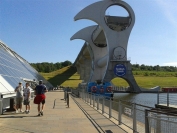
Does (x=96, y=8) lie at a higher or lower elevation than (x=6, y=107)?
higher

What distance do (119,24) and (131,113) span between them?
42683 mm

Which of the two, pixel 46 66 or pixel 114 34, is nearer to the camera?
pixel 114 34

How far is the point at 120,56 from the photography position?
47.4 metres

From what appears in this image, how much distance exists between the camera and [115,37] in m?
48.6

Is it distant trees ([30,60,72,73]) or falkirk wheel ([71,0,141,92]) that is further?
distant trees ([30,60,72,73])

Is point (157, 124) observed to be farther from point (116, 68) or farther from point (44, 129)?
point (116, 68)

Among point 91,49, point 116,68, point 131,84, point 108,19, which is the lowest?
point 131,84

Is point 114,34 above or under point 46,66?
above

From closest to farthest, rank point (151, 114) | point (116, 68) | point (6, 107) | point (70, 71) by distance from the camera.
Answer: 1. point (151, 114)
2. point (6, 107)
3. point (116, 68)
4. point (70, 71)

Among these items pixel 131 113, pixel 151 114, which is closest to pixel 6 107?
pixel 131 113

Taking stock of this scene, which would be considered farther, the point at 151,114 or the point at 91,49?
the point at 91,49

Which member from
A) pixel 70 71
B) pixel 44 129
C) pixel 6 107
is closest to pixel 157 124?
pixel 44 129

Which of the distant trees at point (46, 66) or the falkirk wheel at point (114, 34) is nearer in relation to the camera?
the falkirk wheel at point (114, 34)

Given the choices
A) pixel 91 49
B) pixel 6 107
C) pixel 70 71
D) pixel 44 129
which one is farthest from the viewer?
pixel 70 71
